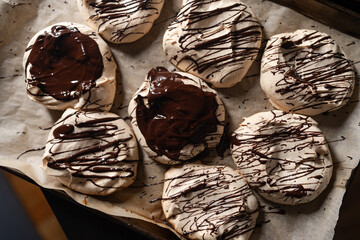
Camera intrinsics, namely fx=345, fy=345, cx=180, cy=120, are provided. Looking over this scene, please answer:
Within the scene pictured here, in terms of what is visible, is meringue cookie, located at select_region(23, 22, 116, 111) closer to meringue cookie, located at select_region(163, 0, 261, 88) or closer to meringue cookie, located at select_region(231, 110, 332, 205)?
meringue cookie, located at select_region(163, 0, 261, 88)

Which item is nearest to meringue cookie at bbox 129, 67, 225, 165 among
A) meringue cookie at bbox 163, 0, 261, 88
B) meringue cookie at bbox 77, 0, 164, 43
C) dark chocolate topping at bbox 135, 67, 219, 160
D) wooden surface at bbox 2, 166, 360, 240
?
dark chocolate topping at bbox 135, 67, 219, 160

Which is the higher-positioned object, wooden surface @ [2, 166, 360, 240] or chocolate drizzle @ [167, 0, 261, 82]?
chocolate drizzle @ [167, 0, 261, 82]

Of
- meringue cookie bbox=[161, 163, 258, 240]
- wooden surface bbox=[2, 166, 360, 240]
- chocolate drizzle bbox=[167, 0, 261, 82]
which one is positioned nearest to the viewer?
meringue cookie bbox=[161, 163, 258, 240]

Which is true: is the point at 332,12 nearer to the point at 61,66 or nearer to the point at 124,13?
the point at 124,13

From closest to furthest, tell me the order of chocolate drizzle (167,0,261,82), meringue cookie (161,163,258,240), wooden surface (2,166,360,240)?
1. meringue cookie (161,163,258,240)
2. chocolate drizzle (167,0,261,82)
3. wooden surface (2,166,360,240)

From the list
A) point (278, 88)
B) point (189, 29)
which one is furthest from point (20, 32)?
point (278, 88)

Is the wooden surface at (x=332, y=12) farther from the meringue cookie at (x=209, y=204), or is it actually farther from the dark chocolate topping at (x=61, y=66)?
the dark chocolate topping at (x=61, y=66)

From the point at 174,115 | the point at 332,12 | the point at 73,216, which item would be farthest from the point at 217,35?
the point at 73,216
